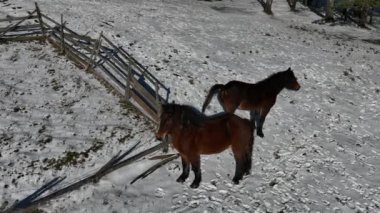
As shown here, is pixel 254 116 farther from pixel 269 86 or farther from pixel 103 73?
pixel 103 73

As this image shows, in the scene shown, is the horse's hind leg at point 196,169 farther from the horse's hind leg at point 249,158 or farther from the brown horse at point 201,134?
the horse's hind leg at point 249,158

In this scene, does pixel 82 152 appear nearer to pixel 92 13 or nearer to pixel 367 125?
pixel 367 125

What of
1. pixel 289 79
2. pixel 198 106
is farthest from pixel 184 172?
pixel 289 79

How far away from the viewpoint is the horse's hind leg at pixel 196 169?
8980 mm

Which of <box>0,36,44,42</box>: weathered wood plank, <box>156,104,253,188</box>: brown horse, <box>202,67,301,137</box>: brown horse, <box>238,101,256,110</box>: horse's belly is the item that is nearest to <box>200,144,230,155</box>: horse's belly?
<box>156,104,253,188</box>: brown horse

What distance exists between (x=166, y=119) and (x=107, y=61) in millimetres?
8662

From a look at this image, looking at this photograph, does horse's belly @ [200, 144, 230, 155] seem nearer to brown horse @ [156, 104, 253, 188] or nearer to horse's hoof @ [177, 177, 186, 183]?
brown horse @ [156, 104, 253, 188]

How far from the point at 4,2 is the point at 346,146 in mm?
20269

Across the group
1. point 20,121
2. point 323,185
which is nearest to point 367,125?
point 323,185

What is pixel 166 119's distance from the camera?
8.11 m

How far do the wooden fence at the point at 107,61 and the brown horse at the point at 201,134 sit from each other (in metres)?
3.17

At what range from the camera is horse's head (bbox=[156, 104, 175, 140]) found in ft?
26.5

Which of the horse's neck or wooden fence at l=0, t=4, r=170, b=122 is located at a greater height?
the horse's neck

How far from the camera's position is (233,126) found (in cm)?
889
